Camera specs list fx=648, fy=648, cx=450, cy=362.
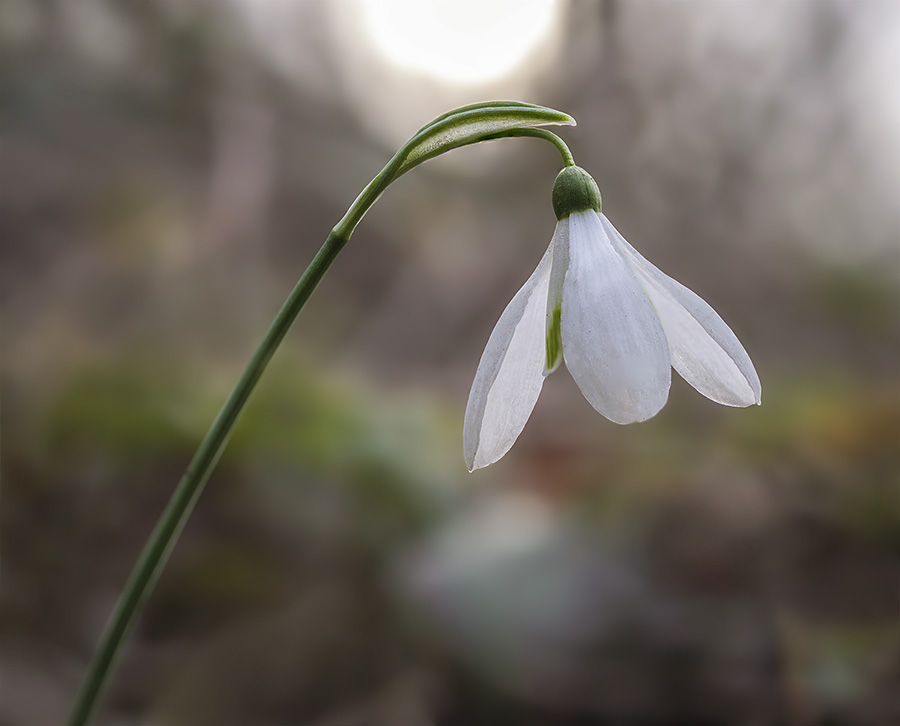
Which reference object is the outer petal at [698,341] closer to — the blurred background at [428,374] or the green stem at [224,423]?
the green stem at [224,423]

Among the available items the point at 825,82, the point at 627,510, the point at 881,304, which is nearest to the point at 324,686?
the point at 627,510

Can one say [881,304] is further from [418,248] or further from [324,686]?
[324,686]

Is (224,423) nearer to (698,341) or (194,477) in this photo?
(194,477)

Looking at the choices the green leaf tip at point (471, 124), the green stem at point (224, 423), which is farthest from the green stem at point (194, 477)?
the green leaf tip at point (471, 124)

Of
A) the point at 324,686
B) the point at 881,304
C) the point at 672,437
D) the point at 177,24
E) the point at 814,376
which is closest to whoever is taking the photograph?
the point at 324,686

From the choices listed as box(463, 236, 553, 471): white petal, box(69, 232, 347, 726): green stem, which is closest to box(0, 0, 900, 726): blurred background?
box(69, 232, 347, 726): green stem

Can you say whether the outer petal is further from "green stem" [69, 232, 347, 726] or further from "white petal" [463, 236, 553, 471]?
"green stem" [69, 232, 347, 726]
